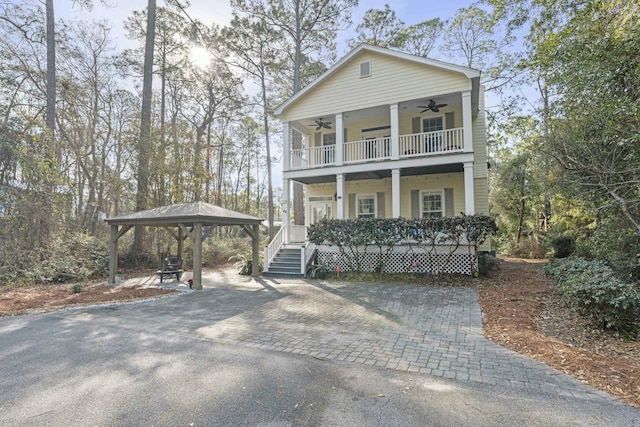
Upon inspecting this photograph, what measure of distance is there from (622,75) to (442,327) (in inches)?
230

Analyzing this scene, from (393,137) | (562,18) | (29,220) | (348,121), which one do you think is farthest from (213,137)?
(562,18)

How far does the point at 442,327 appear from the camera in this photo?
17.5 feet

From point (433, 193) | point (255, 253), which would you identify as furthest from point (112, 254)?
point (433, 193)

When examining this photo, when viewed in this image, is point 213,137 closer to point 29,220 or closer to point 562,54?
point 29,220

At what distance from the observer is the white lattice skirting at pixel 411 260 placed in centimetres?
995

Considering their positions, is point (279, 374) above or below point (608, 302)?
below

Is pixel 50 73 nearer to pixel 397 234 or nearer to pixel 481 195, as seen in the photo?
pixel 397 234

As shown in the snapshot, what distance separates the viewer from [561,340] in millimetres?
4559

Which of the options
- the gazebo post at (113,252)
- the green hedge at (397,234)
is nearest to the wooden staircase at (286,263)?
the green hedge at (397,234)

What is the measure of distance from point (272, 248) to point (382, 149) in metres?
5.75

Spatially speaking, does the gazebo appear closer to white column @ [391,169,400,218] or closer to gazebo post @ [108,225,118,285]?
gazebo post @ [108,225,118,285]

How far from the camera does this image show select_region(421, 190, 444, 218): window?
13163 millimetres

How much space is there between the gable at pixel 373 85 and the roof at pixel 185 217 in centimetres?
607

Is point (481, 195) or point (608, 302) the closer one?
point (608, 302)
